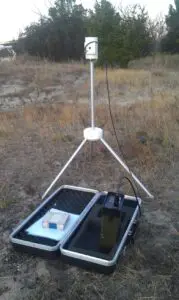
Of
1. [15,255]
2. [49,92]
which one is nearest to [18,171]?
[15,255]

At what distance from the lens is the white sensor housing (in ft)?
6.44

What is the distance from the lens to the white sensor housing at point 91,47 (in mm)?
1963

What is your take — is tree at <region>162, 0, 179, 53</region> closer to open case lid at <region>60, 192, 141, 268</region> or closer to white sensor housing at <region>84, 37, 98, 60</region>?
white sensor housing at <region>84, 37, 98, 60</region>

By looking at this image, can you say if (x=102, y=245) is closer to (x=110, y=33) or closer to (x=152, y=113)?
(x=152, y=113)

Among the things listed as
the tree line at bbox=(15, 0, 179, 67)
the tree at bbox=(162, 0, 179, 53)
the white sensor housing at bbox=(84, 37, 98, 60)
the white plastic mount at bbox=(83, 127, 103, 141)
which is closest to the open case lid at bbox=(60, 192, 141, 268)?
the white plastic mount at bbox=(83, 127, 103, 141)

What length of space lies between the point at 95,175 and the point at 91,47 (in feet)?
3.54

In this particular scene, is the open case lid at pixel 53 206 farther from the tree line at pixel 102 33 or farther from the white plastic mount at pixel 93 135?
the tree line at pixel 102 33

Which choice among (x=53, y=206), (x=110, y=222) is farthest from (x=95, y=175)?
(x=110, y=222)

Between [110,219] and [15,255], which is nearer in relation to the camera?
[110,219]

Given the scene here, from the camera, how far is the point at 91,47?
198 cm

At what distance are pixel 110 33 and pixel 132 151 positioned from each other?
337 inches

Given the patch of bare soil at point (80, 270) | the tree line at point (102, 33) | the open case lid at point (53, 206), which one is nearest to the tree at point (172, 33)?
the tree line at point (102, 33)

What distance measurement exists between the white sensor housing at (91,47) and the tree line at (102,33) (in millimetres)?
8302

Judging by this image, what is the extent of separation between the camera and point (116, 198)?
150cm
